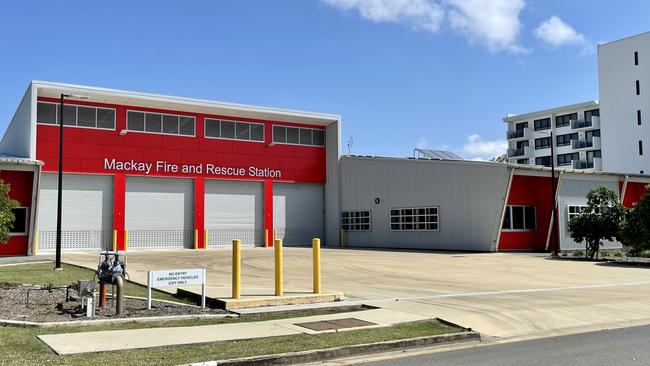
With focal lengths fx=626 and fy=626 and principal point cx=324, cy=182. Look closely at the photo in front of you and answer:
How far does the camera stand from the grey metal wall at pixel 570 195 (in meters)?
33.2

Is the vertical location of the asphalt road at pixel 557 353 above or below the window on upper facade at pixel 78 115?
below

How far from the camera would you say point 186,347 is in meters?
8.79

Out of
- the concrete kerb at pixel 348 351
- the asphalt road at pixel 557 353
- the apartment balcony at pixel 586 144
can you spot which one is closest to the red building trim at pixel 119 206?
the concrete kerb at pixel 348 351

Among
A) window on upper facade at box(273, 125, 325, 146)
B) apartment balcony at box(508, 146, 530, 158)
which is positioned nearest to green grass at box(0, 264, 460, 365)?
window on upper facade at box(273, 125, 325, 146)

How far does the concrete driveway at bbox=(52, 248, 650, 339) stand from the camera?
1184cm

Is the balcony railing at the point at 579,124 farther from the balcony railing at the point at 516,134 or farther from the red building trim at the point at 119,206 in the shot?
the red building trim at the point at 119,206

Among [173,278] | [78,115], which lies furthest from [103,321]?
[78,115]

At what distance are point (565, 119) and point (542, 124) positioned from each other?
14.4ft

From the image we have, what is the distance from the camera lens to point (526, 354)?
8797 millimetres

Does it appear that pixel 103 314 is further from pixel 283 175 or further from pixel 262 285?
pixel 283 175

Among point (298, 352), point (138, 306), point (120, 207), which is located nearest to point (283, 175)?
point (120, 207)

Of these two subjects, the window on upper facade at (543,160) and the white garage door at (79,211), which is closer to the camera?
the white garage door at (79,211)

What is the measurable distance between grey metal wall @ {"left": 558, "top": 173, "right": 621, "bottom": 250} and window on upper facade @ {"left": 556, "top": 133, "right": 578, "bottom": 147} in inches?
2327

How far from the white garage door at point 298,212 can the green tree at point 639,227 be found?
Answer: 2096 centimetres
